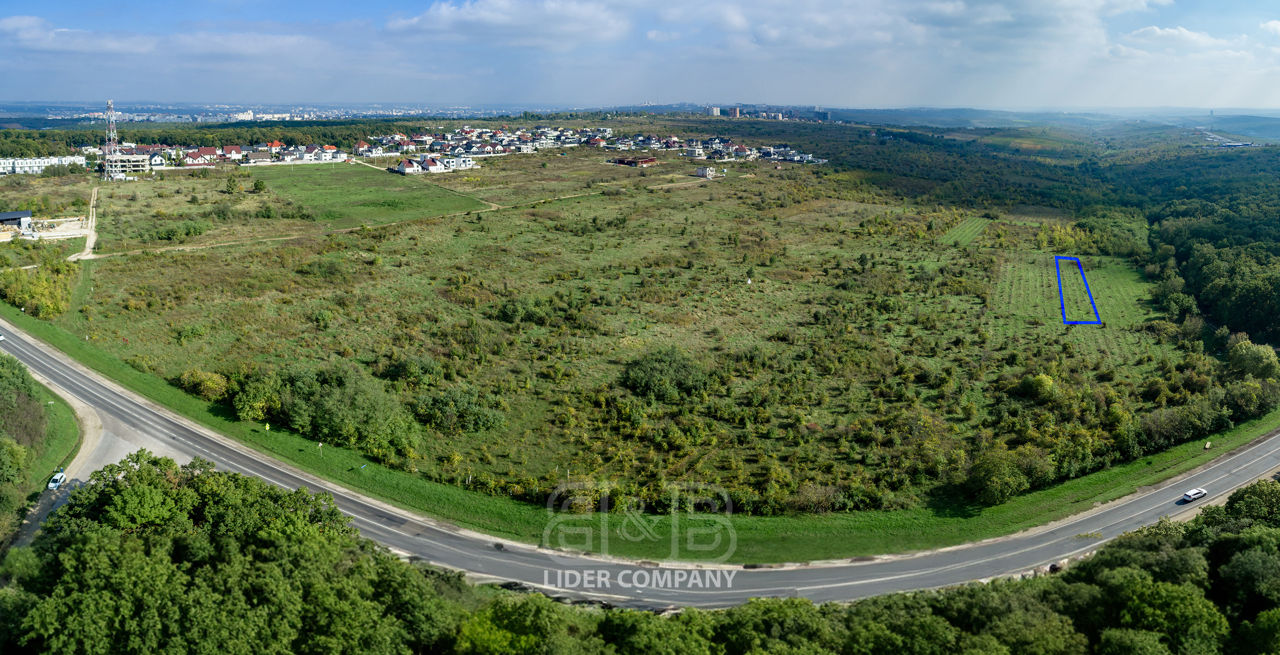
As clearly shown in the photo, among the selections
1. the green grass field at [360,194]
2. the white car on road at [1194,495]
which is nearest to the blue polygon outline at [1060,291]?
the white car on road at [1194,495]

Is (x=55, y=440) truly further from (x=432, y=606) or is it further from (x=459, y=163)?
(x=459, y=163)

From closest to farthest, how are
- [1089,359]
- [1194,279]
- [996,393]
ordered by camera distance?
1. [996,393]
2. [1089,359]
3. [1194,279]

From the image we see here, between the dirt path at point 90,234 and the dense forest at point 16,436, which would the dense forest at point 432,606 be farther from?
the dirt path at point 90,234

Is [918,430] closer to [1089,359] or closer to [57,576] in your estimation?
[1089,359]

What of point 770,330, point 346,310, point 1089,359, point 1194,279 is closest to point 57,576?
point 346,310

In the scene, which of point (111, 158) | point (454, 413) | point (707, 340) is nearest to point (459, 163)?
point (111, 158)

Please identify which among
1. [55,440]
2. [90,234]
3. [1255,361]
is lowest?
[55,440]

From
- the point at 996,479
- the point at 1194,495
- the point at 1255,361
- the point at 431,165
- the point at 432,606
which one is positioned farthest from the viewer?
the point at 431,165
